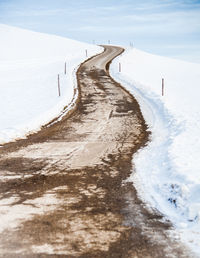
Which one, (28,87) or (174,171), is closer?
(174,171)

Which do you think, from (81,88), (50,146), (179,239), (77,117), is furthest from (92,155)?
(81,88)

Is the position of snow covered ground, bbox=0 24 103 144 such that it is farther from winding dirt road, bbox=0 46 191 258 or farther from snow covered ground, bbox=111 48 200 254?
snow covered ground, bbox=111 48 200 254

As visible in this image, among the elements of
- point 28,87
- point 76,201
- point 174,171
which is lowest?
point 76,201

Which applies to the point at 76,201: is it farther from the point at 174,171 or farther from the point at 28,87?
the point at 28,87

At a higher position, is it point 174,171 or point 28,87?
point 28,87

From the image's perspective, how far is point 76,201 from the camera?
5.23 metres

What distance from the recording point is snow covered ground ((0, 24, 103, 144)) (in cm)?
1204

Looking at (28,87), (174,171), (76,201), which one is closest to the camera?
(76,201)

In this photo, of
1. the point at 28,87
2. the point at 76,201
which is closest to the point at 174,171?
the point at 76,201

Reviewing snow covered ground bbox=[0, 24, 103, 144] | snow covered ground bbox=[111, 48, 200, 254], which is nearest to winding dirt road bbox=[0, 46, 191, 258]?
snow covered ground bbox=[111, 48, 200, 254]

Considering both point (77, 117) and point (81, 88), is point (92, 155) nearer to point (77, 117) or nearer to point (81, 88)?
point (77, 117)

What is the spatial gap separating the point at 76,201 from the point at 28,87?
20.4 m

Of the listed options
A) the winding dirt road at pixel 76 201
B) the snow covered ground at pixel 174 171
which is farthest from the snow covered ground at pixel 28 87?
the snow covered ground at pixel 174 171

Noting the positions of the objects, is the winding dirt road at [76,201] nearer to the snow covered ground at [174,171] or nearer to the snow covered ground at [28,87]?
the snow covered ground at [174,171]
